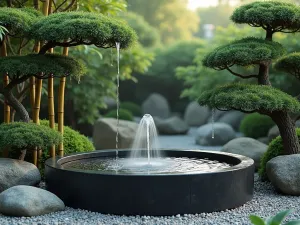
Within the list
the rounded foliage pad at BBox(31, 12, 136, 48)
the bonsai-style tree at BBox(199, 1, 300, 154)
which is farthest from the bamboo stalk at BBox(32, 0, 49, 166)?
the bonsai-style tree at BBox(199, 1, 300, 154)

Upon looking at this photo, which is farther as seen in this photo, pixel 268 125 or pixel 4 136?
pixel 268 125

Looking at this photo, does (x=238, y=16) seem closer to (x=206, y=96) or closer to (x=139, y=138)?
(x=206, y=96)

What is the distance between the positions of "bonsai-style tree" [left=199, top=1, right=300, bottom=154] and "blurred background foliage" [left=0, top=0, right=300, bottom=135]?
108 cm

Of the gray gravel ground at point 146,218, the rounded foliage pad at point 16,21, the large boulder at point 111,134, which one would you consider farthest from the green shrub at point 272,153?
the large boulder at point 111,134

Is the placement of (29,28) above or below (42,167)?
above

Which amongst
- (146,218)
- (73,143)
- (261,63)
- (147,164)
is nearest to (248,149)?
(261,63)

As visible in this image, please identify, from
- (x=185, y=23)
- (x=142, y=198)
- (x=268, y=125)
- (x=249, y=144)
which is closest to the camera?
(x=142, y=198)

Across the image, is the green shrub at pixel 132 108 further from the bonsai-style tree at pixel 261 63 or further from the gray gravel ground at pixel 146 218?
the gray gravel ground at pixel 146 218

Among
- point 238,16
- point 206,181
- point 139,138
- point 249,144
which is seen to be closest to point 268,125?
point 139,138

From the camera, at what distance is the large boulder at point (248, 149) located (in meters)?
7.95

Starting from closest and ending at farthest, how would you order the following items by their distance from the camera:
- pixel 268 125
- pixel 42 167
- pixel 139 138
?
1. pixel 42 167
2. pixel 139 138
3. pixel 268 125

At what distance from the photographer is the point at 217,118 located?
16891mm

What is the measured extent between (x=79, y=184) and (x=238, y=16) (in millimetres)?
2994

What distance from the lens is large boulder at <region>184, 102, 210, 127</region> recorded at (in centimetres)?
1755
